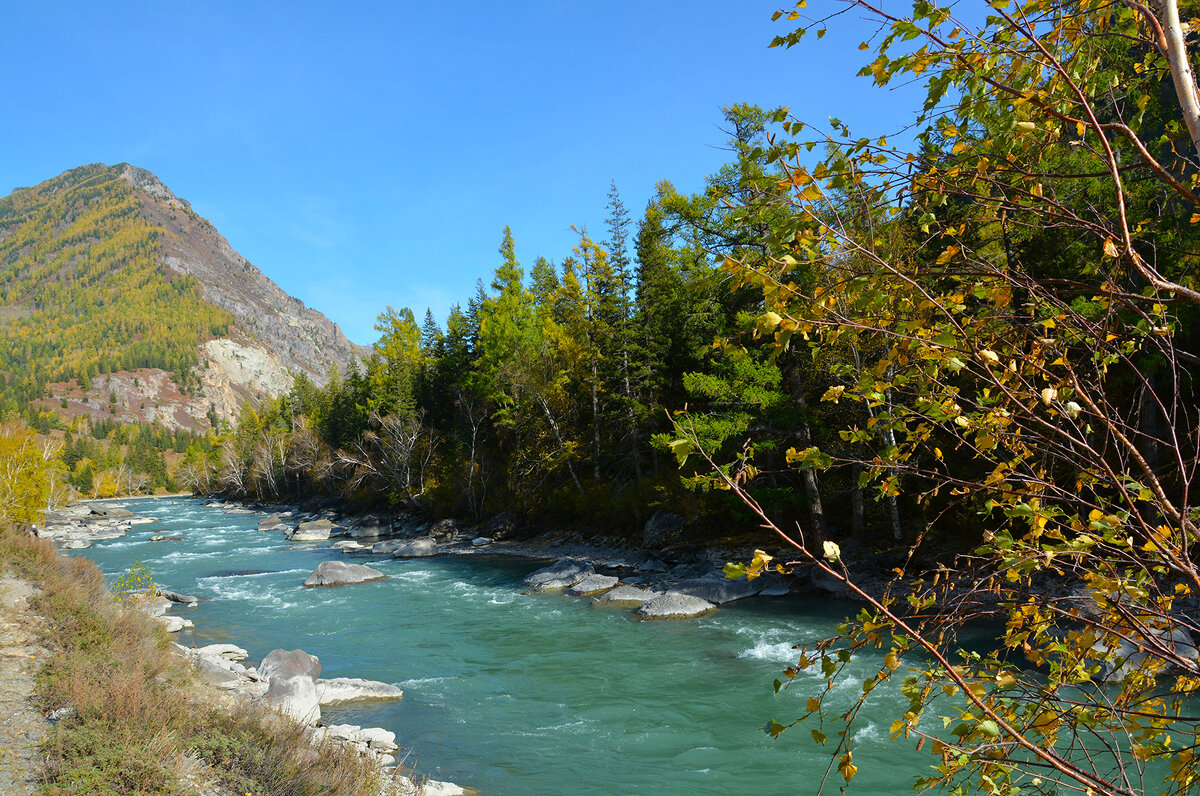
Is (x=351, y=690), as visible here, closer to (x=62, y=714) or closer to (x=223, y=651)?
(x=223, y=651)

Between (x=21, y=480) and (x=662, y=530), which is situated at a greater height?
(x=21, y=480)

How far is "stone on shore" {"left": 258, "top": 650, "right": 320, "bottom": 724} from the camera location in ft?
30.6

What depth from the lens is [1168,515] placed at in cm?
180

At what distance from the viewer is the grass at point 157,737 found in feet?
17.6

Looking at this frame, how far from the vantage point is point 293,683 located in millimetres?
10164

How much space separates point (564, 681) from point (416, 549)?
18180 millimetres

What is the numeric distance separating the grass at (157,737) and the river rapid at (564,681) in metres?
1.74

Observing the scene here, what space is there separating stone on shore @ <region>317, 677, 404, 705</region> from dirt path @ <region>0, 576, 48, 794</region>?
382 cm

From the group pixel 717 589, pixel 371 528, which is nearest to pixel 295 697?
pixel 717 589

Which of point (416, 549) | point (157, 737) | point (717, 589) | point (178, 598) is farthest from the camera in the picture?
point (416, 549)

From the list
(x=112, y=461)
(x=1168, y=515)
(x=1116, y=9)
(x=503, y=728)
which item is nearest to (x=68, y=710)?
(x=503, y=728)

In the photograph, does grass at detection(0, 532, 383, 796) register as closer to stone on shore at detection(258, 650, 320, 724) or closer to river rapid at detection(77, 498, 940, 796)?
stone on shore at detection(258, 650, 320, 724)

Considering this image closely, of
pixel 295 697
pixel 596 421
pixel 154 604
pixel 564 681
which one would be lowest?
pixel 564 681

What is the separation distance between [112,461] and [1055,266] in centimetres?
12924
